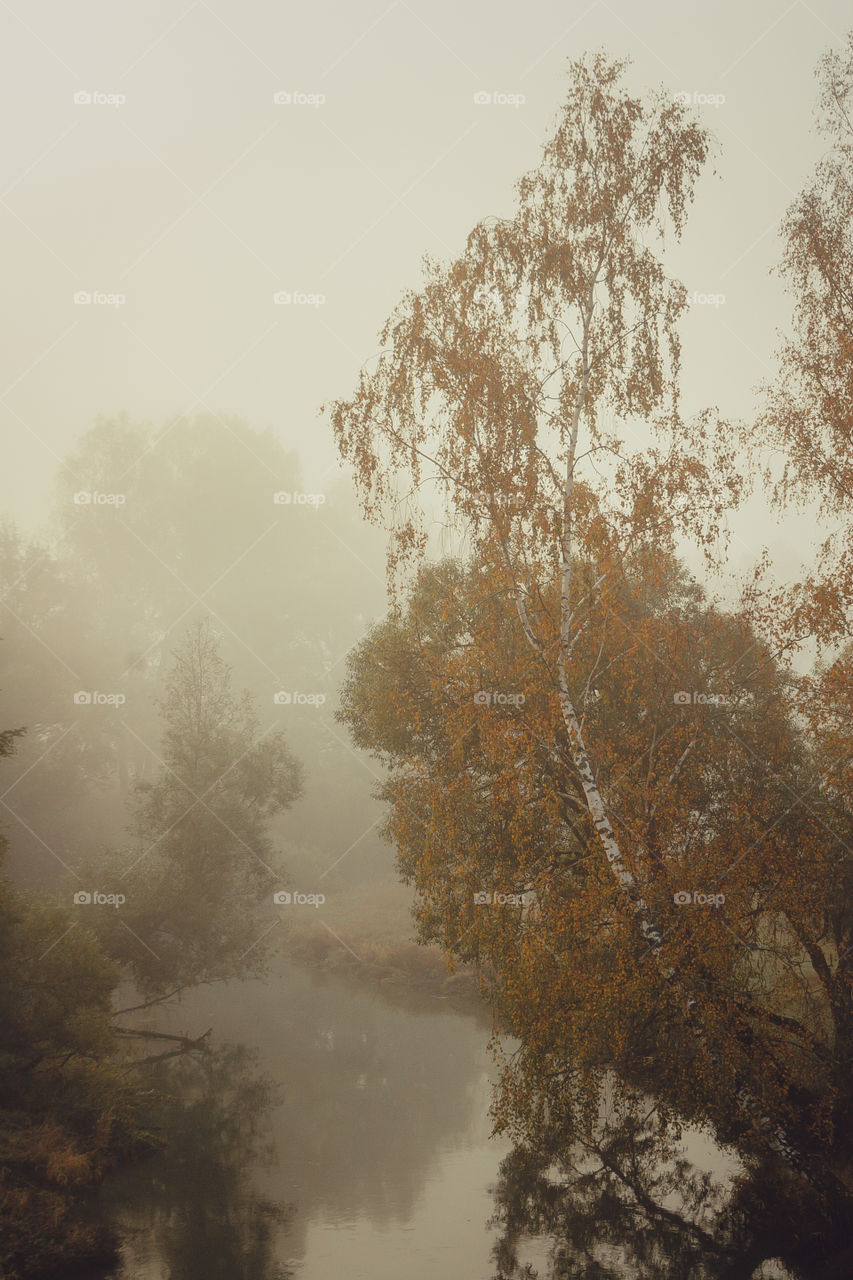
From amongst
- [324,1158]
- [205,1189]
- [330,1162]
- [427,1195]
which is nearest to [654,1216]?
[427,1195]

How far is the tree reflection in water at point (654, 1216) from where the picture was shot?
53.1 ft

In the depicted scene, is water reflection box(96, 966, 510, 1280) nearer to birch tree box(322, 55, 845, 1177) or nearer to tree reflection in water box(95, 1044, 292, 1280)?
tree reflection in water box(95, 1044, 292, 1280)

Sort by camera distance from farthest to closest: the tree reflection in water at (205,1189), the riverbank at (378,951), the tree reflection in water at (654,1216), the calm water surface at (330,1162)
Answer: the riverbank at (378,951), the calm water surface at (330,1162), the tree reflection in water at (205,1189), the tree reflection in water at (654,1216)

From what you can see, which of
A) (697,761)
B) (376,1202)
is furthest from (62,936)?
(697,761)

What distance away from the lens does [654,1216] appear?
19.2 meters

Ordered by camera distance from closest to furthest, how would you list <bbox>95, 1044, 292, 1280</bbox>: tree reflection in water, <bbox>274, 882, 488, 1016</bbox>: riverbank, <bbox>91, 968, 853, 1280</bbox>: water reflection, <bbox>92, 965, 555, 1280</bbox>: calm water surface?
<bbox>91, 968, 853, 1280</bbox>: water reflection → <bbox>95, 1044, 292, 1280</bbox>: tree reflection in water → <bbox>92, 965, 555, 1280</bbox>: calm water surface → <bbox>274, 882, 488, 1016</bbox>: riverbank

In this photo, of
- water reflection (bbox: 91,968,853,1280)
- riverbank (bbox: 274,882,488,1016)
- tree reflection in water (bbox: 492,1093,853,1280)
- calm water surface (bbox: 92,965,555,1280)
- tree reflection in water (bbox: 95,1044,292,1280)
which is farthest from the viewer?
riverbank (bbox: 274,882,488,1016)

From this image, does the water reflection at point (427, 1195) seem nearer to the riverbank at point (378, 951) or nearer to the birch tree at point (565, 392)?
the birch tree at point (565, 392)

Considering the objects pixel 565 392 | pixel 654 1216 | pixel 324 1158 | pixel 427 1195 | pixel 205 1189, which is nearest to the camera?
pixel 565 392

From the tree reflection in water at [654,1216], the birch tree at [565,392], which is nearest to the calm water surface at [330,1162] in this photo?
the tree reflection in water at [654,1216]

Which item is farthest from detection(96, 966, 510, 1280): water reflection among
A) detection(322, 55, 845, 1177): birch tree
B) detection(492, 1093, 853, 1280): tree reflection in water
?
detection(322, 55, 845, 1177): birch tree

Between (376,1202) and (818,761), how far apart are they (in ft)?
43.4

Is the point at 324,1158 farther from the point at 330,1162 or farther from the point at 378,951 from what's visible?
the point at 378,951

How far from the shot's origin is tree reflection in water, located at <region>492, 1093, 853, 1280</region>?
53.1 ft
